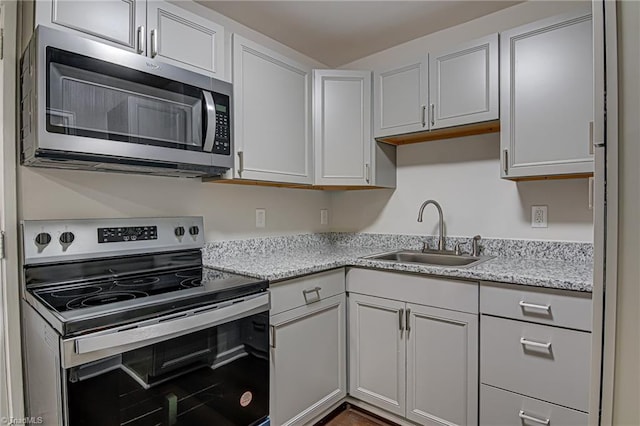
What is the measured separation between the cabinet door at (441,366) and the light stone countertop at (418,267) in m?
0.20

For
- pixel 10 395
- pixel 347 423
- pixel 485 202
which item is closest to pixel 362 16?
pixel 485 202

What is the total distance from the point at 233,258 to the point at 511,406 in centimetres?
155

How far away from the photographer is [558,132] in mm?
1686

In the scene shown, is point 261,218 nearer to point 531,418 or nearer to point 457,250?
point 457,250

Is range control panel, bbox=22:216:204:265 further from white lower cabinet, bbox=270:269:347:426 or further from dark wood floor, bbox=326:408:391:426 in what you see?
dark wood floor, bbox=326:408:391:426

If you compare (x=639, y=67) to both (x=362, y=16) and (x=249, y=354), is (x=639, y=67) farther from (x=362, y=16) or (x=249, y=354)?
(x=362, y=16)

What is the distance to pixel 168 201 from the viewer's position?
73.8 inches

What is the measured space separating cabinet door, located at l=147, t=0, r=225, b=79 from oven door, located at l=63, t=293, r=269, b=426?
3.58 ft

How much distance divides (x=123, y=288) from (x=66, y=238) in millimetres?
342

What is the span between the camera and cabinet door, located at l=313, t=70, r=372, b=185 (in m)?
2.28

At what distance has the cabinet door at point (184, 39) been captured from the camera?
153 centimetres

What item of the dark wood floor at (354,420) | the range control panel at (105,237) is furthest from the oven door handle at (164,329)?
the dark wood floor at (354,420)

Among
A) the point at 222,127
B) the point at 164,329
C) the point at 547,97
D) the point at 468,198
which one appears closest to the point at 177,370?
the point at 164,329

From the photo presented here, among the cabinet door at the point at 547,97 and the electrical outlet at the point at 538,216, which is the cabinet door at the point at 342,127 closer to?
the cabinet door at the point at 547,97
